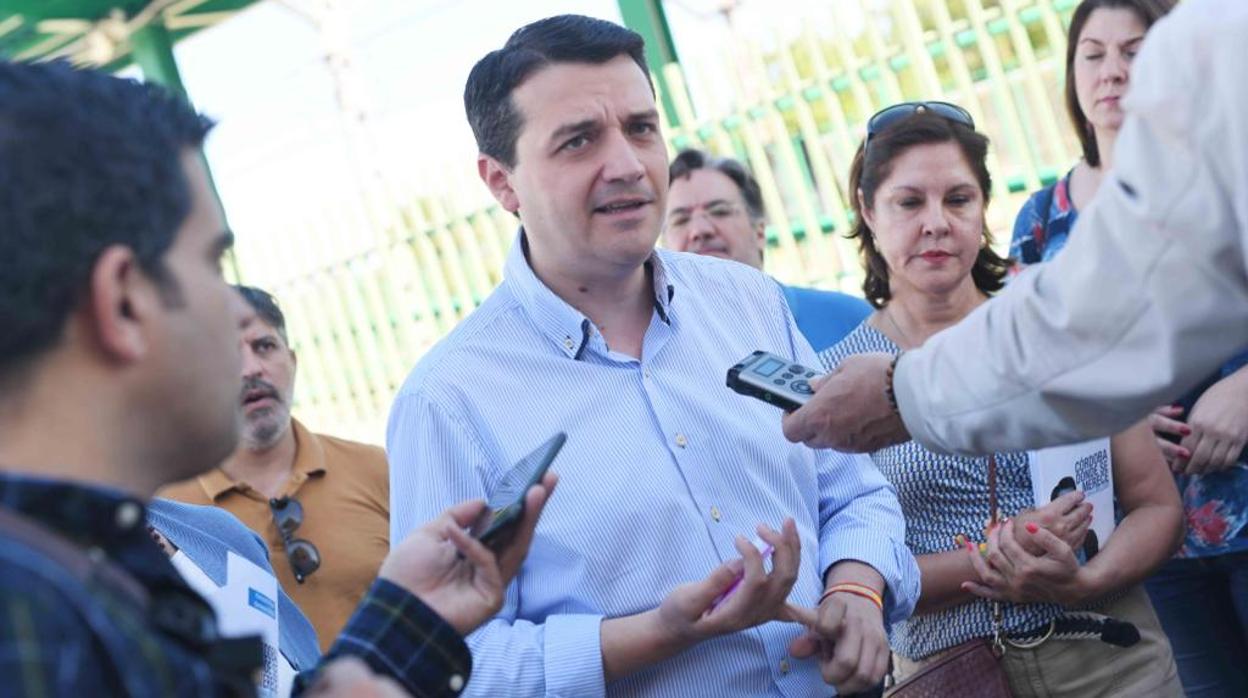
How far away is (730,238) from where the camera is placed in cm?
492

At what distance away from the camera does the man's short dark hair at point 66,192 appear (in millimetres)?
1243

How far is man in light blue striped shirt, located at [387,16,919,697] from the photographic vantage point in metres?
2.34

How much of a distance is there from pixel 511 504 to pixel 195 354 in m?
0.65

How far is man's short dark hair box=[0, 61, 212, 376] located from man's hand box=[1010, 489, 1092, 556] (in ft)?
6.87

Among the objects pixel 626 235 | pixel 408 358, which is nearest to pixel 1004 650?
pixel 626 235

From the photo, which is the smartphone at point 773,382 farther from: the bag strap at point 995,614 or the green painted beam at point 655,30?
the green painted beam at point 655,30

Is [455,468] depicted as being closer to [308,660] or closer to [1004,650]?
[308,660]

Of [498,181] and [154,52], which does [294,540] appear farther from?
[154,52]

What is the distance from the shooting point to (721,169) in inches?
202

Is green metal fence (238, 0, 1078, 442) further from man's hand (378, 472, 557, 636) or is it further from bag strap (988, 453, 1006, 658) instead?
man's hand (378, 472, 557, 636)

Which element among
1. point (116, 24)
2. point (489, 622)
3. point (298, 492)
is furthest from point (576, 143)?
point (116, 24)

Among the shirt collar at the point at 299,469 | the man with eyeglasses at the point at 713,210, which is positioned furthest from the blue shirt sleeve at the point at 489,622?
the man with eyeglasses at the point at 713,210

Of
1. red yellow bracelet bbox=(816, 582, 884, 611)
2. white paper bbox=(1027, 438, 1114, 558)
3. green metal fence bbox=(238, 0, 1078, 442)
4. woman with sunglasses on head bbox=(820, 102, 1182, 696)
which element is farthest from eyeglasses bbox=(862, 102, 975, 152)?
green metal fence bbox=(238, 0, 1078, 442)

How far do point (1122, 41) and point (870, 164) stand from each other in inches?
30.4
